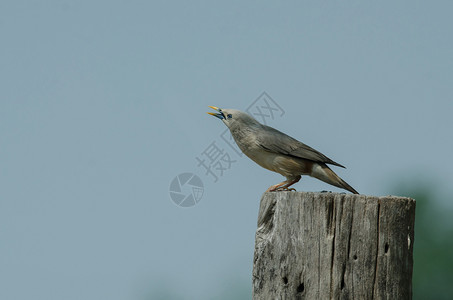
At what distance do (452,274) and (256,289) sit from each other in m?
15.3

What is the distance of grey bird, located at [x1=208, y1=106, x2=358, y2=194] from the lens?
22.7 feet

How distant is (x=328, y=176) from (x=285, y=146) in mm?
622

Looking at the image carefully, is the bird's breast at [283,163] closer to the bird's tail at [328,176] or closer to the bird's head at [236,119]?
the bird's tail at [328,176]

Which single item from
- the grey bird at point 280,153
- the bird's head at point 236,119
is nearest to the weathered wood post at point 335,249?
the grey bird at point 280,153

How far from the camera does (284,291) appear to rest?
13.9 feet

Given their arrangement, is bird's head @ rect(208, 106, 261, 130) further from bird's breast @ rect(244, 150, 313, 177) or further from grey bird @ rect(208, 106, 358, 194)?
bird's breast @ rect(244, 150, 313, 177)

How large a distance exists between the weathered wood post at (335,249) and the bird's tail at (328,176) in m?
2.29

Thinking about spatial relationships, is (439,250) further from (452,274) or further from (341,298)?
(341,298)

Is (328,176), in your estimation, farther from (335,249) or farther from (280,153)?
(335,249)

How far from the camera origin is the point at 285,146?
7059 millimetres

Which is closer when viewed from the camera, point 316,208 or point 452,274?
point 316,208

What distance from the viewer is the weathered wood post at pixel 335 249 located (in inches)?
165

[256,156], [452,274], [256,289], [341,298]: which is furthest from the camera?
[452,274]

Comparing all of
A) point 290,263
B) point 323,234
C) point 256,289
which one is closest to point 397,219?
point 323,234
